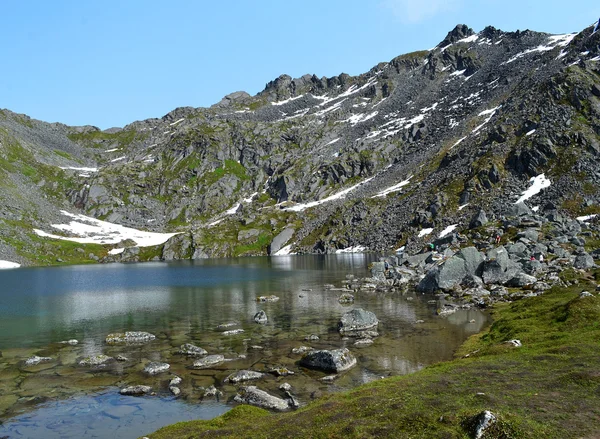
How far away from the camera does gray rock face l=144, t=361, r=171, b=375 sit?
3569 centimetres

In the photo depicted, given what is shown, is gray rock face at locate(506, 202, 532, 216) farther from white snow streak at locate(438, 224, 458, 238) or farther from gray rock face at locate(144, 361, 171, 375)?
gray rock face at locate(144, 361, 171, 375)

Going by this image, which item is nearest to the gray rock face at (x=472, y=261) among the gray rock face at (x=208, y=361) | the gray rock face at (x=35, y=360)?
the gray rock face at (x=208, y=361)

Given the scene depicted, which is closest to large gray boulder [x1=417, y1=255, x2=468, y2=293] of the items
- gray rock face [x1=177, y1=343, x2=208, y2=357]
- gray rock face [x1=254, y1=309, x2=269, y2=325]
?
gray rock face [x1=254, y1=309, x2=269, y2=325]

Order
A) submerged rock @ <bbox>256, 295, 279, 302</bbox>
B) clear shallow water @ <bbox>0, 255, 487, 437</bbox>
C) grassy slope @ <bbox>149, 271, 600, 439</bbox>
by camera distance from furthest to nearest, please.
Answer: submerged rock @ <bbox>256, 295, 279, 302</bbox>, clear shallow water @ <bbox>0, 255, 487, 437</bbox>, grassy slope @ <bbox>149, 271, 600, 439</bbox>

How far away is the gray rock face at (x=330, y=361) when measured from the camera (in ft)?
112

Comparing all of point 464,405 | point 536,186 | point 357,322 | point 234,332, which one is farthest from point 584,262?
point 536,186

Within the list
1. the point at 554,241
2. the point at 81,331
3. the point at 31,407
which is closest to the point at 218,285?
the point at 81,331

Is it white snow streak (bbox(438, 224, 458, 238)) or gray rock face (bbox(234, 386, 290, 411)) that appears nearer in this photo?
gray rock face (bbox(234, 386, 290, 411))

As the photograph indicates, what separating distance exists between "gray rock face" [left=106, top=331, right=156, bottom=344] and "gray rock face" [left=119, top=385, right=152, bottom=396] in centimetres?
1729

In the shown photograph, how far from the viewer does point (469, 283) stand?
73938 millimetres

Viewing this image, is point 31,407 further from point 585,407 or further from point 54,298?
point 54,298

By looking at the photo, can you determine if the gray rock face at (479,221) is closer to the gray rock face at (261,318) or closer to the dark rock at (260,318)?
the gray rock face at (261,318)

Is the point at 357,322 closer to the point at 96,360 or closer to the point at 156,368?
the point at 156,368

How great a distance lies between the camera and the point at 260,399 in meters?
27.5
